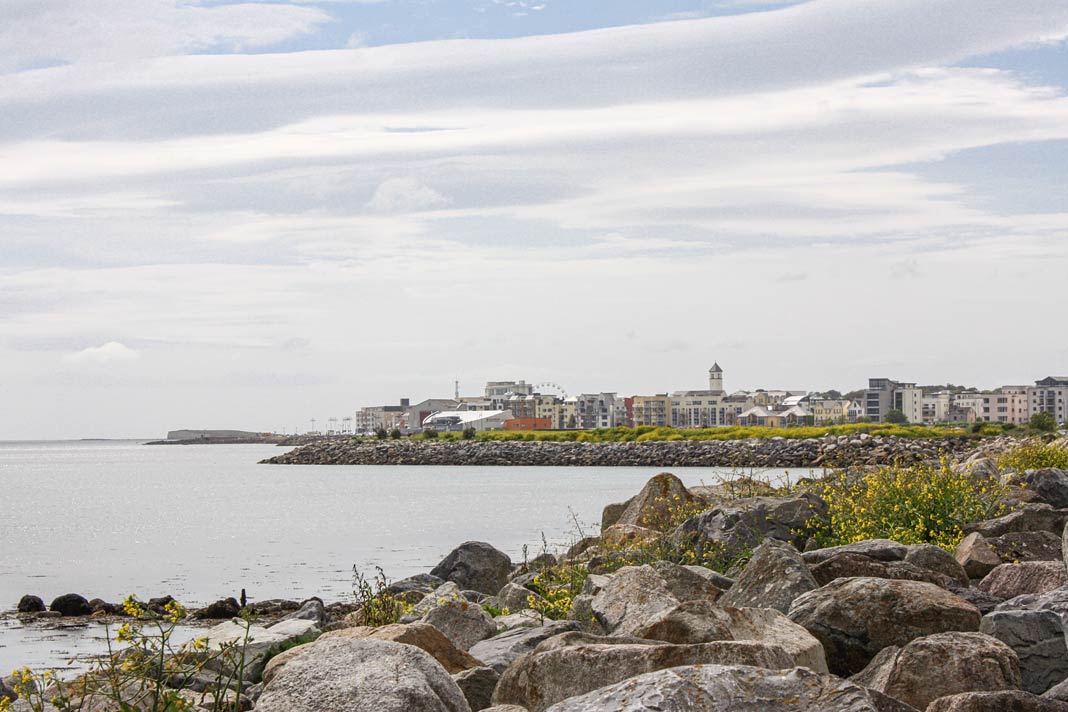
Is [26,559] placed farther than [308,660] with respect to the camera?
Yes

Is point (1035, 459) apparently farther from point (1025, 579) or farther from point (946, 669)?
point (946, 669)

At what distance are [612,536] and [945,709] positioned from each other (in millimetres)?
10468

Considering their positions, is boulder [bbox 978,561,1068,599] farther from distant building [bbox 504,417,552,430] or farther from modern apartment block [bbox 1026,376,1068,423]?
modern apartment block [bbox 1026,376,1068,423]

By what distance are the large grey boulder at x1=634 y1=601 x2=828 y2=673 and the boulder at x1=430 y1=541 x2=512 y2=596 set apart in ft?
30.3

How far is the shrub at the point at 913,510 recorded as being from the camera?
39.5ft

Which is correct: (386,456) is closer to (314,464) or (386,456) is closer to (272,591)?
(314,464)

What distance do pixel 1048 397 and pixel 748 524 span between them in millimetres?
193351

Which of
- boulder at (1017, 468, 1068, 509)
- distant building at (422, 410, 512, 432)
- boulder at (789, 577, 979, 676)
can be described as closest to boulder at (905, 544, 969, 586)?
boulder at (789, 577, 979, 676)

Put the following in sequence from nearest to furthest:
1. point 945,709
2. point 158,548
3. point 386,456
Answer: point 945,709
point 158,548
point 386,456

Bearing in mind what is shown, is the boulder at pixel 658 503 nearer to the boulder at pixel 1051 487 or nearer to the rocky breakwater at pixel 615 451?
the boulder at pixel 1051 487

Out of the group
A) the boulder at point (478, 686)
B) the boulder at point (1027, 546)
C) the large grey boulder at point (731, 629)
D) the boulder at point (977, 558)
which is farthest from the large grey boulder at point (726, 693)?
the boulder at point (1027, 546)

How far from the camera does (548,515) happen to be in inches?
1531

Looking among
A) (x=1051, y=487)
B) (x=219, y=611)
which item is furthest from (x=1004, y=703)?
(x=219, y=611)

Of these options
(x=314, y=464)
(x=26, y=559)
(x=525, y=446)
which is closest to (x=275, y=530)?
(x=26, y=559)
